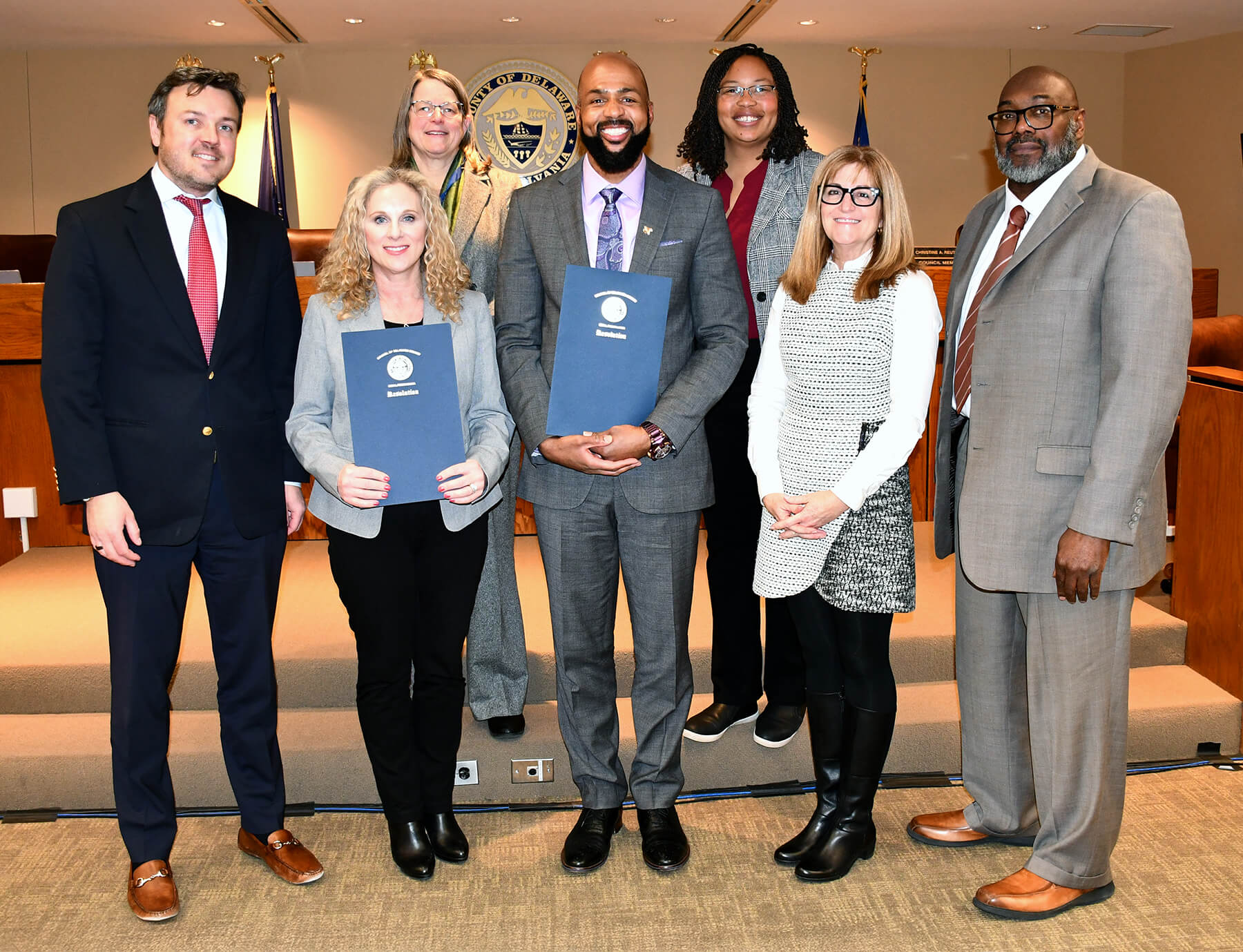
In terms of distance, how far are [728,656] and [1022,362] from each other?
1108 mm

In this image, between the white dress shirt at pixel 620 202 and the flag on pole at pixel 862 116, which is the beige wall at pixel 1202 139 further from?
the white dress shirt at pixel 620 202

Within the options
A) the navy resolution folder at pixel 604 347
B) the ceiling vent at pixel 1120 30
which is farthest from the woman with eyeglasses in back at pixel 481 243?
the ceiling vent at pixel 1120 30

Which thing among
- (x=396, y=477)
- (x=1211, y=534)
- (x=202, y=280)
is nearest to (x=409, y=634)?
(x=396, y=477)

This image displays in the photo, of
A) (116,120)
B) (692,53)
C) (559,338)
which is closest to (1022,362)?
(559,338)

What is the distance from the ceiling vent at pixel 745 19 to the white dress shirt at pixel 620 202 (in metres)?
5.85

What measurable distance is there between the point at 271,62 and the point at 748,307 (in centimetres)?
758

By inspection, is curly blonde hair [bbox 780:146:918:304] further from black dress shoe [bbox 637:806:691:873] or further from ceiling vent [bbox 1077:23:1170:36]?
ceiling vent [bbox 1077:23:1170:36]

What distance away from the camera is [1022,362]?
204cm

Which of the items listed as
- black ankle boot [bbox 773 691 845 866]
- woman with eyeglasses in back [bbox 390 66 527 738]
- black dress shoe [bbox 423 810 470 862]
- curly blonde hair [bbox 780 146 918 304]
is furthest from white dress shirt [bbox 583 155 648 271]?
black dress shoe [bbox 423 810 470 862]

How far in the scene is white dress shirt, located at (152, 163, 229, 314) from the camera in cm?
212

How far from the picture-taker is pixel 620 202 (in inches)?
87.9

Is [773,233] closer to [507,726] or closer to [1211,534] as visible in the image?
[507,726]

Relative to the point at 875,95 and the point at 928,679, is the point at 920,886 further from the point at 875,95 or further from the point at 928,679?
the point at 875,95

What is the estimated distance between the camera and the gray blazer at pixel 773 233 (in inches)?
97.8
